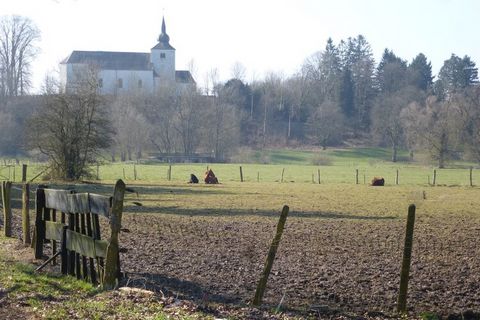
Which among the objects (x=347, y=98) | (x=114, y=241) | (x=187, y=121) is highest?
(x=347, y=98)

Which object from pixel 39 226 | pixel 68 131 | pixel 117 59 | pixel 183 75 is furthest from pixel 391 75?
pixel 39 226

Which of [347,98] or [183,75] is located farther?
[183,75]

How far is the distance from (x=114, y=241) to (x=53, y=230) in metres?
3.28

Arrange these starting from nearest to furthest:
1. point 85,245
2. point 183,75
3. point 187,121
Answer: point 85,245 → point 187,121 → point 183,75

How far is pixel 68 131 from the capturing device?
50344 millimetres

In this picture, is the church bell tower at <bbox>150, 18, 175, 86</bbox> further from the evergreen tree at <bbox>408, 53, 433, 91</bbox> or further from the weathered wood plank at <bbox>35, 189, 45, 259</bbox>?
the weathered wood plank at <bbox>35, 189, 45, 259</bbox>

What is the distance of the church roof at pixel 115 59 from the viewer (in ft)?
502

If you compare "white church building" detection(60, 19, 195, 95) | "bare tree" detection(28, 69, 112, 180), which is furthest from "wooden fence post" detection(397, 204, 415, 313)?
"white church building" detection(60, 19, 195, 95)

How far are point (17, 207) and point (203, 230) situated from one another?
1062 centimetres

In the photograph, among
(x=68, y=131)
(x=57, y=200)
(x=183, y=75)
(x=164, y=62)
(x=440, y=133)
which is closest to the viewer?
(x=57, y=200)

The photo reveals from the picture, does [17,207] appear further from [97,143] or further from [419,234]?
[97,143]

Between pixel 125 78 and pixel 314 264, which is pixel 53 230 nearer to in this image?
pixel 314 264

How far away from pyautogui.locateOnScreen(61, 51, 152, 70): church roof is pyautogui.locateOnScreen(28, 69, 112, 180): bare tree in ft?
337

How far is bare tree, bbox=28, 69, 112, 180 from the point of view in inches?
1962
